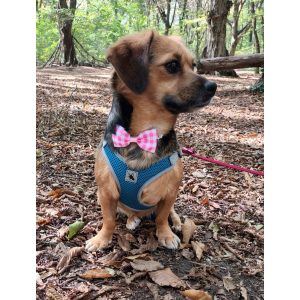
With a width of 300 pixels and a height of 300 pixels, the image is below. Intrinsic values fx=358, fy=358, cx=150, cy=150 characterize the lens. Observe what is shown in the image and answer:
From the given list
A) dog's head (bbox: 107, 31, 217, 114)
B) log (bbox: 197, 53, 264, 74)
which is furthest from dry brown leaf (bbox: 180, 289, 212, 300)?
log (bbox: 197, 53, 264, 74)

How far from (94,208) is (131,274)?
38.3 inches

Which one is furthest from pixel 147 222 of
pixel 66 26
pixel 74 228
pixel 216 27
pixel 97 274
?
pixel 216 27

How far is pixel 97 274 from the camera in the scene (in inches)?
91.2

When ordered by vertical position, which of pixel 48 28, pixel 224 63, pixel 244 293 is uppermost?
pixel 48 28

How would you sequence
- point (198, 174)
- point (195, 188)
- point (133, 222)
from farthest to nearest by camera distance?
1. point (198, 174)
2. point (195, 188)
3. point (133, 222)

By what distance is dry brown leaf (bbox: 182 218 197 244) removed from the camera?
2887mm

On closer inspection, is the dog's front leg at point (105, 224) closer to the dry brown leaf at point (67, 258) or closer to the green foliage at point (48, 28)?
the dry brown leaf at point (67, 258)

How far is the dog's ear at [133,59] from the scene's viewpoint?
2.34 meters

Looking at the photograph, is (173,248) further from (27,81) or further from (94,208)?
(27,81)

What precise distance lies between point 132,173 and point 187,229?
830 millimetres

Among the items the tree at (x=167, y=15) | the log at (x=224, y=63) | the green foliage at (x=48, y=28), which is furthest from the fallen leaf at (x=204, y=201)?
the tree at (x=167, y=15)

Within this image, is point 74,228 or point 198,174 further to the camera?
point 198,174

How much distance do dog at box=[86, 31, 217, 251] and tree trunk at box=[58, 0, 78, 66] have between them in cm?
718

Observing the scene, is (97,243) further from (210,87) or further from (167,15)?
(167,15)
